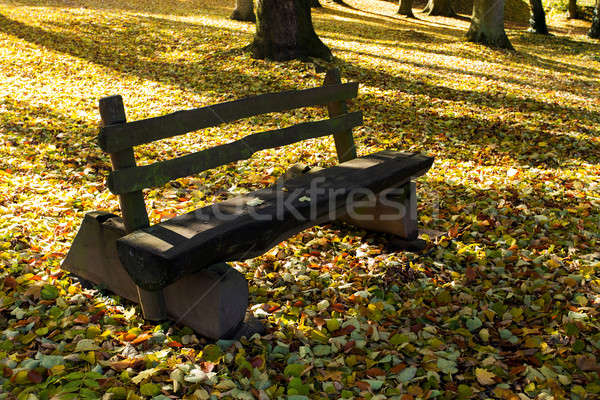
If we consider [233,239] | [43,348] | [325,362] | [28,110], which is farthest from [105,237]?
[28,110]

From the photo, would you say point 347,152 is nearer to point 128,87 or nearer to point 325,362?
point 325,362

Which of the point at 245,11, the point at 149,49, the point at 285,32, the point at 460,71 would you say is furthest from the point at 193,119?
the point at 245,11

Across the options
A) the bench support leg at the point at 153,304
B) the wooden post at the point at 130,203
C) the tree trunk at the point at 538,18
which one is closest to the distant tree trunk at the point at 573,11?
the tree trunk at the point at 538,18

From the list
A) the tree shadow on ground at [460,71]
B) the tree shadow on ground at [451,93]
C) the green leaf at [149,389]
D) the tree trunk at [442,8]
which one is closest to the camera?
the green leaf at [149,389]

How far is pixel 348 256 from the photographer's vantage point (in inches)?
165

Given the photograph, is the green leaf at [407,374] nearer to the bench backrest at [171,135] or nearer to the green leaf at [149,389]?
the green leaf at [149,389]

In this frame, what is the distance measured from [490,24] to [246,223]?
496 inches

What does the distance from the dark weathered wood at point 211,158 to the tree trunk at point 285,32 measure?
5540mm

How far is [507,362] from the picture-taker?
2994 mm

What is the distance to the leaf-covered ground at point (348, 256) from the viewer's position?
2814mm

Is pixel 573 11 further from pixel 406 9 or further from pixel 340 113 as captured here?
pixel 340 113

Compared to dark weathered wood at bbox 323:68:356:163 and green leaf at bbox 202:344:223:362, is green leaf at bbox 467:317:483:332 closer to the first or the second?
green leaf at bbox 202:344:223:362

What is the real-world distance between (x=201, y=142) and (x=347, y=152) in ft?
9.39

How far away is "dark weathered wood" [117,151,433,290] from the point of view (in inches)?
103
